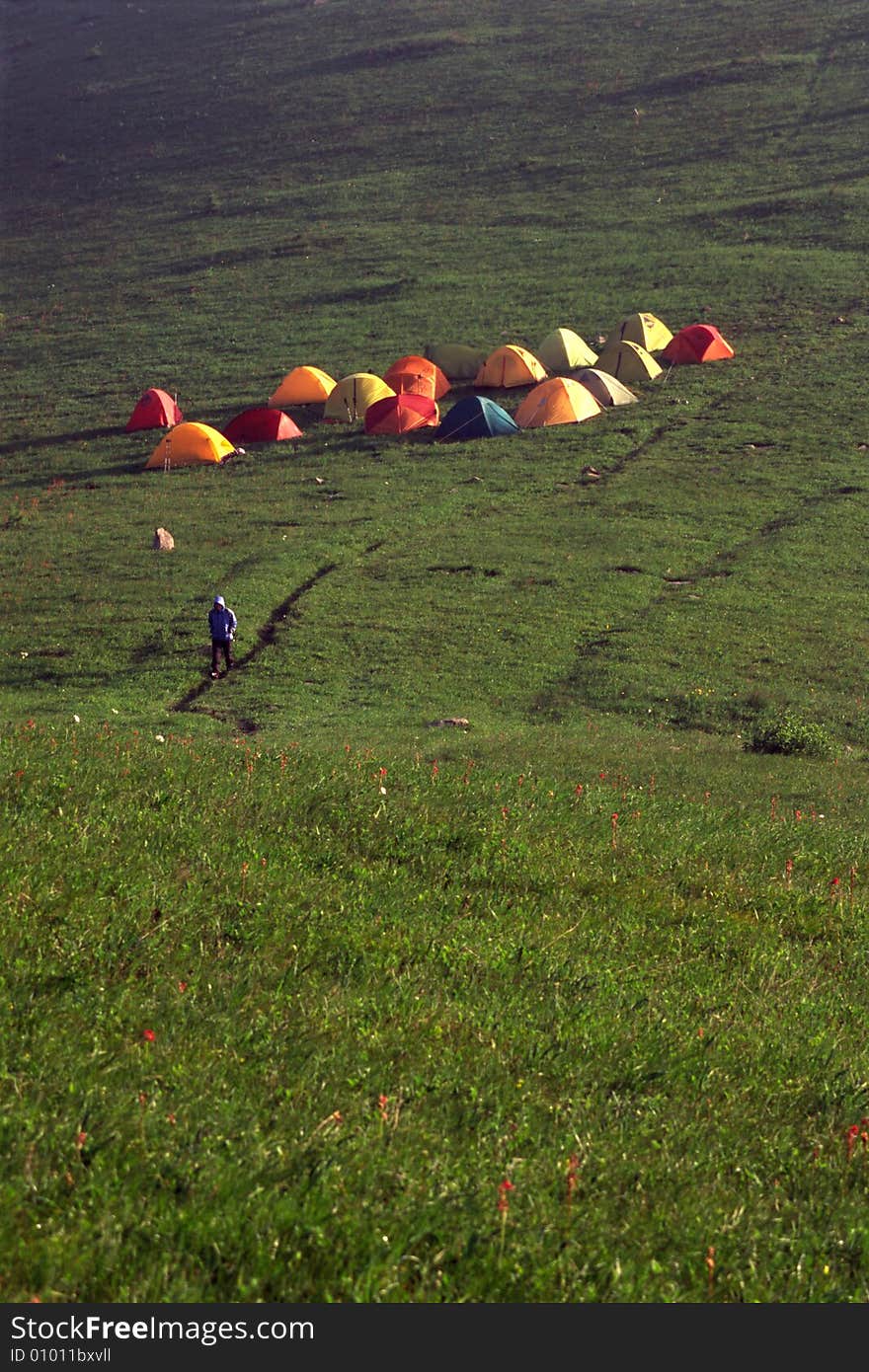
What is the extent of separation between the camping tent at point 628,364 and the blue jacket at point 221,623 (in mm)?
33253

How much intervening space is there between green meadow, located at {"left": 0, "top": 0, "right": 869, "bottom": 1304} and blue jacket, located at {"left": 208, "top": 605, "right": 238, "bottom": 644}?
1.55 metres

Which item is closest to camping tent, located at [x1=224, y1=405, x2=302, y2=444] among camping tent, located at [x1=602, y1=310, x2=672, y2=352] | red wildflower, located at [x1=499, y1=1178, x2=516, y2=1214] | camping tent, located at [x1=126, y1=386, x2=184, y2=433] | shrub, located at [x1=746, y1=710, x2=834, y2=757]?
camping tent, located at [x1=126, y1=386, x2=184, y2=433]

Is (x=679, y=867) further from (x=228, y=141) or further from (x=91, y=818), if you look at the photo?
(x=228, y=141)

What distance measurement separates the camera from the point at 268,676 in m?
32.0

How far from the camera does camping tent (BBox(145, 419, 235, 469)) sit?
175 ft

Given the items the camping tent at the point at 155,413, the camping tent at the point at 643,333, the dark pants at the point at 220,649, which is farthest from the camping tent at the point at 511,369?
the dark pants at the point at 220,649

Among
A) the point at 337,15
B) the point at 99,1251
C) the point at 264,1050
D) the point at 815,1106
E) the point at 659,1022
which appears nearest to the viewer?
the point at 99,1251

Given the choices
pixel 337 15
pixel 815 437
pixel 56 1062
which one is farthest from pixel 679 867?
pixel 337 15

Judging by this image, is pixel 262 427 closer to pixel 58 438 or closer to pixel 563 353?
pixel 58 438

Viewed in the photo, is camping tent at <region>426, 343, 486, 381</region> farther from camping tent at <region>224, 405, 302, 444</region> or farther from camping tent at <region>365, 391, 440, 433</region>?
camping tent at <region>224, 405, 302, 444</region>

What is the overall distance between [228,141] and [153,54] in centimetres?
4033

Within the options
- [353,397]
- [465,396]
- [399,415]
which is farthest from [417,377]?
[399,415]

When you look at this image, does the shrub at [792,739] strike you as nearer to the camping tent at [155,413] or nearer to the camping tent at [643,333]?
the camping tent at [155,413]

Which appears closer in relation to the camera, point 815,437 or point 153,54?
point 815,437
